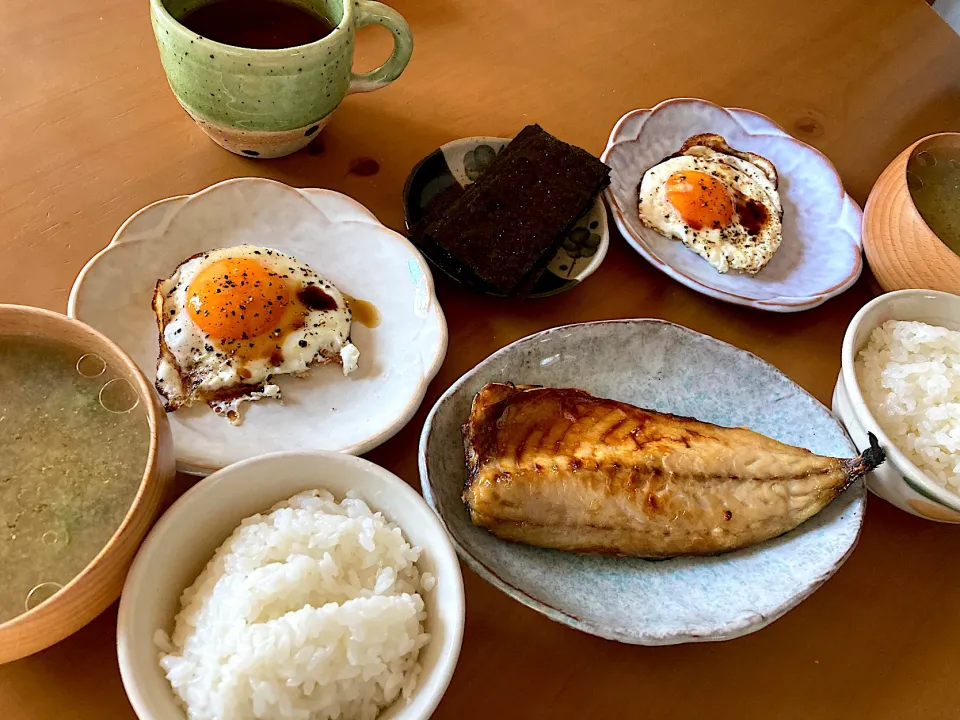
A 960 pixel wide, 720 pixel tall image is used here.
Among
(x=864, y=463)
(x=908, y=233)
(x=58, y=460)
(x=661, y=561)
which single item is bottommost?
(x=661, y=561)

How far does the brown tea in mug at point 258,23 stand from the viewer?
1.49 meters

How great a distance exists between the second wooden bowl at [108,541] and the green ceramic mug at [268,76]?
2.17 ft

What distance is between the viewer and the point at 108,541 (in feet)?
3.06

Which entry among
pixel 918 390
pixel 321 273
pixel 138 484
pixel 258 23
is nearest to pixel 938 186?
pixel 918 390

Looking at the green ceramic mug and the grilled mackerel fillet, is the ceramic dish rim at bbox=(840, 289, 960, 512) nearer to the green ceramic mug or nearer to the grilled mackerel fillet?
the grilled mackerel fillet

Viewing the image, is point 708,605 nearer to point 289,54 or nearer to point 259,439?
point 259,439

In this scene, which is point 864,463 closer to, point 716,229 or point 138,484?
point 716,229

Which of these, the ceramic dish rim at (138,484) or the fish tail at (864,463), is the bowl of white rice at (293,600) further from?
the fish tail at (864,463)

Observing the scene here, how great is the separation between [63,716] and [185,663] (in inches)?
10.6

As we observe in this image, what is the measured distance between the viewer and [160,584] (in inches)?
38.4

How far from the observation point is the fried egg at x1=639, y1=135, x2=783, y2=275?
5.85 feet

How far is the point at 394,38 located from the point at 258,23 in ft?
0.96

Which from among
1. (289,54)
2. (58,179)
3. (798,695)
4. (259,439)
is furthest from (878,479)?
(58,179)

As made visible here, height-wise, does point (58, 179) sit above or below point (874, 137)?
below
